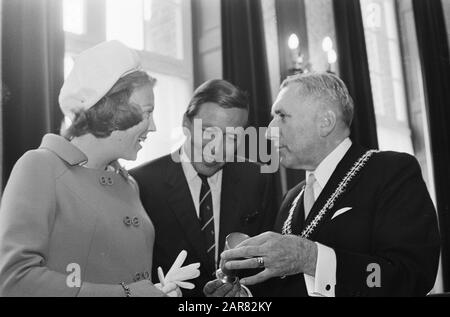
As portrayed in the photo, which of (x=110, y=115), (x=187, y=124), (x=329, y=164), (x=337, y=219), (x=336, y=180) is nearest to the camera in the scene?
(x=110, y=115)

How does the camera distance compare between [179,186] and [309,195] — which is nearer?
[309,195]

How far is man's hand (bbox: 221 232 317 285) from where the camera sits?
1.49 meters

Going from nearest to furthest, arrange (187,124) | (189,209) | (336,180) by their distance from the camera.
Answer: (336,180), (189,209), (187,124)

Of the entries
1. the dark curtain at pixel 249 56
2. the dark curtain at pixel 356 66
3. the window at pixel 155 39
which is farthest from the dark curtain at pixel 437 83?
the window at pixel 155 39

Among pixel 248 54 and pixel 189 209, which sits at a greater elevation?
pixel 248 54

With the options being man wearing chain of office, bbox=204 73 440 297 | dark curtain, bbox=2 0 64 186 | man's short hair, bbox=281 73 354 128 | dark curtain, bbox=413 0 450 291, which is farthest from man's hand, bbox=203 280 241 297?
dark curtain, bbox=413 0 450 291

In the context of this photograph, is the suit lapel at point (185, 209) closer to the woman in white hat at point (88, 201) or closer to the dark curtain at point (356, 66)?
the woman in white hat at point (88, 201)

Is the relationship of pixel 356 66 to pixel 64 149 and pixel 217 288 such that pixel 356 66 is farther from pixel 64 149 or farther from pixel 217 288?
pixel 64 149

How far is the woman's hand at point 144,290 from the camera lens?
1.32 metres

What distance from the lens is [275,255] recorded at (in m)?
1.51

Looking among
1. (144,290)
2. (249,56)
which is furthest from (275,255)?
(249,56)

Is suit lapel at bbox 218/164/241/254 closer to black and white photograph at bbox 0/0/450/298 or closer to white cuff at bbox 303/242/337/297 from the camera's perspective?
black and white photograph at bbox 0/0/450/298

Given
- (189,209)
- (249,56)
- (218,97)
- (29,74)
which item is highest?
(249,56)

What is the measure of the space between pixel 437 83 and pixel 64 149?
5.18 m
